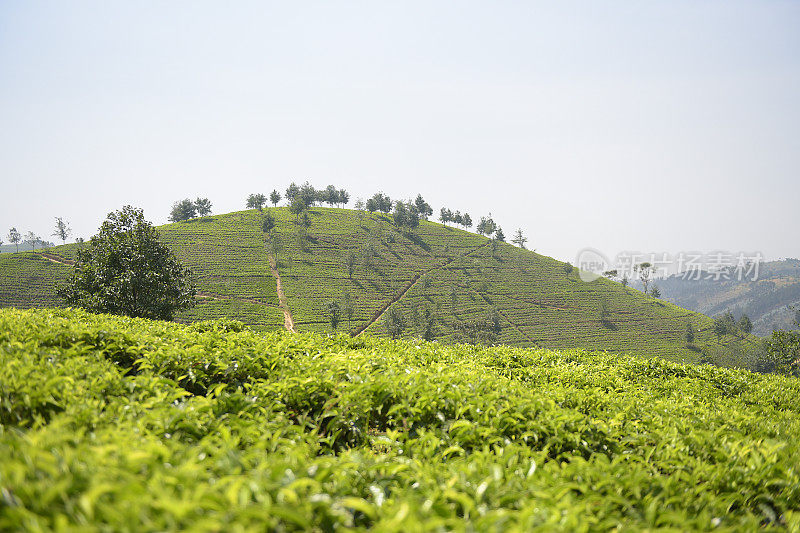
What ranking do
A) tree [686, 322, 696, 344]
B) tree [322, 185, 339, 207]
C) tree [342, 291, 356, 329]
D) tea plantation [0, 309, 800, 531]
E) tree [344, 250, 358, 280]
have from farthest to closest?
tree [322, 185, 339, 207], tree [344, 250, 358, 280], tree [686, 322, 696, 344], tree [342, 291, 356, 329], tea plantation [0, 309, 800, 531]

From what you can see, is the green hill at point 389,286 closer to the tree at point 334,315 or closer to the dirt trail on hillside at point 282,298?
the dirt trail on hillside at point 282,298

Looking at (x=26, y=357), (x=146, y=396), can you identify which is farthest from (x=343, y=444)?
(x=26, y=357)

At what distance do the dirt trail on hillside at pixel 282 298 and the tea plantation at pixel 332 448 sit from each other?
6010 cm

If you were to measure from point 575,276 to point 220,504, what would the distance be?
399 feet

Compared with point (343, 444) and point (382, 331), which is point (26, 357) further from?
point (382, 331)


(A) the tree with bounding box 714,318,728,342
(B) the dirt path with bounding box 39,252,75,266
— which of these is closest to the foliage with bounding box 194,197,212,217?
(B) the dirt path with bounding box 39,252,75,266

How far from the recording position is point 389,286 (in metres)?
91.1

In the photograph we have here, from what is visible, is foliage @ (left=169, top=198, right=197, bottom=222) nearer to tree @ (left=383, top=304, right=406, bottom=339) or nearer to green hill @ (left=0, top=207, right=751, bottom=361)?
green hill @ (left=0, top=207, right=751, bottom=361)

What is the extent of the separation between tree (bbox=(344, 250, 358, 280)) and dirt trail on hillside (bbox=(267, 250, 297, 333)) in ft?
52.5

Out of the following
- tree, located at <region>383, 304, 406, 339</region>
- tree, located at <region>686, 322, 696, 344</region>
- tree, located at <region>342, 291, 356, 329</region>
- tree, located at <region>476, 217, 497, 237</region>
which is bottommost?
tree, located at <region>686, 322, 696, 344</region>

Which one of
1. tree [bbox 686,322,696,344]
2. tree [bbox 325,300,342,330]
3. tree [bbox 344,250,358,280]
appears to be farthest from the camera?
tree [bbox 344,250,358,280]

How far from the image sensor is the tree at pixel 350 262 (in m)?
93.2

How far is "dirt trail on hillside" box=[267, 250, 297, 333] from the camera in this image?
69.9 m

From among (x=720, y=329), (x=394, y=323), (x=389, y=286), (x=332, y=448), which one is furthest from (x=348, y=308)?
(x=720, y=329)
